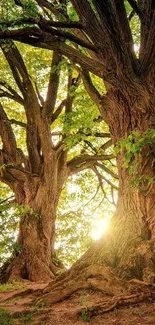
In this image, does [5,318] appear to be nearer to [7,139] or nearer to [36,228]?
[36,228]

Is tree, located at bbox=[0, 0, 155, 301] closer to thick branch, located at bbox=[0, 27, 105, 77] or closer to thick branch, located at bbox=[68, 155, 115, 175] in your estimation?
thick branch, located at bbox=[0, 27, 105, 77]

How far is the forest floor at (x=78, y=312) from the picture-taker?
3795 mm

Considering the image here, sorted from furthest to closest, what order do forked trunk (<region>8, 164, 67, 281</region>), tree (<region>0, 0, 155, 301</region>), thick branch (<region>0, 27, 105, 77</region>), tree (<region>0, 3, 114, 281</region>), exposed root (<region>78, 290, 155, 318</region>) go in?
tree (<region>0, 3, 114, 281</region>) → forked trunk (<region>8, 164, 67, 281</region>) → thick branch (<region>0, 27, 105, 77</region>) → tree (<region>0, 0, 155, 301</region>) → exposed root (<region>78, 290, 155, 318</region>)

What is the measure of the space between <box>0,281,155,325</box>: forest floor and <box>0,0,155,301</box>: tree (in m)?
0.25

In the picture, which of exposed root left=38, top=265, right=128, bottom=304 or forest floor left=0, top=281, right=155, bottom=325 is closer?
forest floor left=0, top=281, right=155, bottom=325

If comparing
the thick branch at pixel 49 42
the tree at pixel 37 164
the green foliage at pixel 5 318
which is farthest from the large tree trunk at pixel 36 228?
the thick branch at pixel 49 42

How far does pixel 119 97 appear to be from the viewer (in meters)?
6.17

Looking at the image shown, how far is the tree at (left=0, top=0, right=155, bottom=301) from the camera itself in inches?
A: 201

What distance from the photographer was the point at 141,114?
5895 millimetres

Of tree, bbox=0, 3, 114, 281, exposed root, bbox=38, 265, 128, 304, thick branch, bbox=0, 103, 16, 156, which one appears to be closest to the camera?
exposed root, bbox=38, 265, 128, 304

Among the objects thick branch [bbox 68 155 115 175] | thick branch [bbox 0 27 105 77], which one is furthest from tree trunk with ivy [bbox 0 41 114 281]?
thick branch [bbox 0 27 105 77]

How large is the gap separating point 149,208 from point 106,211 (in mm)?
10562

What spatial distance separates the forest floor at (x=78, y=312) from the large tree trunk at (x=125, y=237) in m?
0.20

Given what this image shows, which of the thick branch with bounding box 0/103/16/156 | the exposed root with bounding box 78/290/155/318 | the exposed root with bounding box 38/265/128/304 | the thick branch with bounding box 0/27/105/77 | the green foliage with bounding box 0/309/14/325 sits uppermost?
the thick branch with bounding box 0/103/16/156
